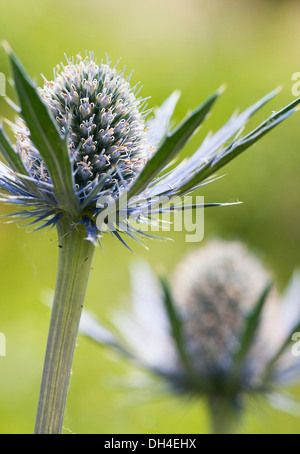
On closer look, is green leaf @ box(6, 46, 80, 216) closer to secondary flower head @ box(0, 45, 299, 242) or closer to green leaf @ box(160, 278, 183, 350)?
secondary flower head @ box(0, 45, 299, 242)

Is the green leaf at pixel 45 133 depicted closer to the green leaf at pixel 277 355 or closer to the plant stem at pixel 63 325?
the plant stem at pixel 63 325

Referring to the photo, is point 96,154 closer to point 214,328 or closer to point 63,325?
point 63,325

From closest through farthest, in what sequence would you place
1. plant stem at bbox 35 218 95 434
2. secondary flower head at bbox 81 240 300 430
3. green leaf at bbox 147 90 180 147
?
plant stem at bbox 35 218 95 434 < green leaf at bbox 147 90 180 147 < secondary flower head at bbox 81 240 300 430

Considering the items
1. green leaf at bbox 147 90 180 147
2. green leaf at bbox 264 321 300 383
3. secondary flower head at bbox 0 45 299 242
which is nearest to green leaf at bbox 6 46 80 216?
secondary flower head at bbox 0 45 299 242

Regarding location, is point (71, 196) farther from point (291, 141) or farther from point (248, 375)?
point (291, 141)

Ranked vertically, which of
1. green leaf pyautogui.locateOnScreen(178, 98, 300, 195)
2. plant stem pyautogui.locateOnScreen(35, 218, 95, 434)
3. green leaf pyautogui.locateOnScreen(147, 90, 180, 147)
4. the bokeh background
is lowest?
plant stem pyautogui.locateOnScreen(35, 218, 95, 434)

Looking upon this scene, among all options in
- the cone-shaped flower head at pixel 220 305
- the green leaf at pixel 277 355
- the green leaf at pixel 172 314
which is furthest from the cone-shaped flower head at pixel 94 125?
the cone-shaped flower head at pixel 220 305
